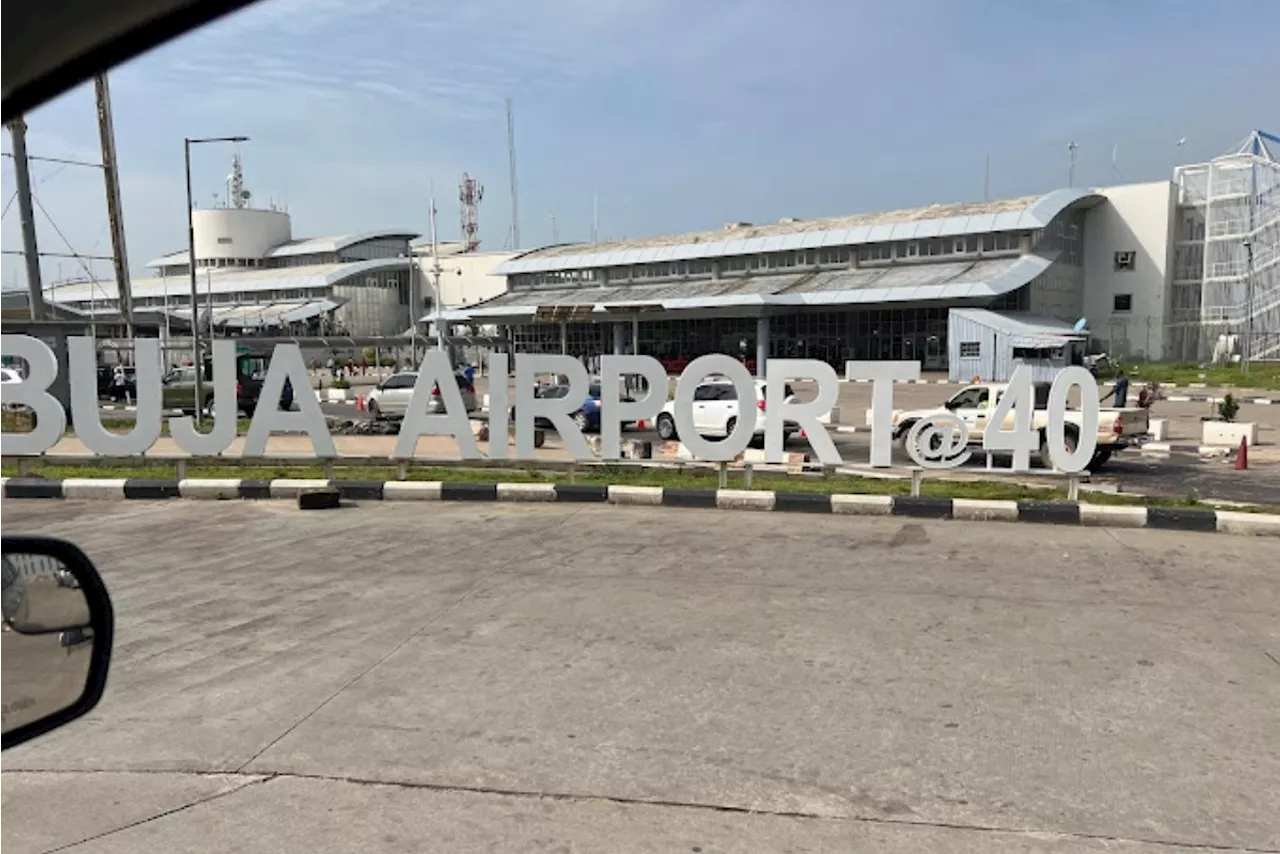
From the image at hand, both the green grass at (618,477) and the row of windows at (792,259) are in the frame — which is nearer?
the green grass at (618,477)

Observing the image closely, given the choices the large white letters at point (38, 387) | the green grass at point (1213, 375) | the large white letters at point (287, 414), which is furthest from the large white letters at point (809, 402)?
the green grass at point (1213, 375)

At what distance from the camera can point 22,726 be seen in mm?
1869

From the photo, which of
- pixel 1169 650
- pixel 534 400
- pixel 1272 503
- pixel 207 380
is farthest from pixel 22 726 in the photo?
pixel 207 380

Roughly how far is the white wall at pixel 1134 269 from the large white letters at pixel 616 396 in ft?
148

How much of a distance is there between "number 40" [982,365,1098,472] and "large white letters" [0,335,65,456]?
12254mm

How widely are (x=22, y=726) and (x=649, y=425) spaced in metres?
20.4

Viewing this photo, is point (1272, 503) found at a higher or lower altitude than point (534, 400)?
lower

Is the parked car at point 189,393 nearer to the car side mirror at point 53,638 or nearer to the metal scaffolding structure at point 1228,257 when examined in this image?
the car side mirror at point 53,638

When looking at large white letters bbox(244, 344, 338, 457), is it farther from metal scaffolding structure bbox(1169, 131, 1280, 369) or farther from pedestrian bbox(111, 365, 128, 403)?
metal scaffolding structure bbox(1169, 131, 1280, 369)

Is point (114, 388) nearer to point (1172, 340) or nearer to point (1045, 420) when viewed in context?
point (1045, 420)

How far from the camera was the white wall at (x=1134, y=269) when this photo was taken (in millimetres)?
49250

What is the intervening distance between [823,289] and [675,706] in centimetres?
4700

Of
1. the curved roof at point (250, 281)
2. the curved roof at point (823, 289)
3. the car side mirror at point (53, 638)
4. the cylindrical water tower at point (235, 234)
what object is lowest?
the car side mirror at point (53, 638)

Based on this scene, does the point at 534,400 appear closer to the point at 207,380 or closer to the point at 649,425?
the point at 649,425
